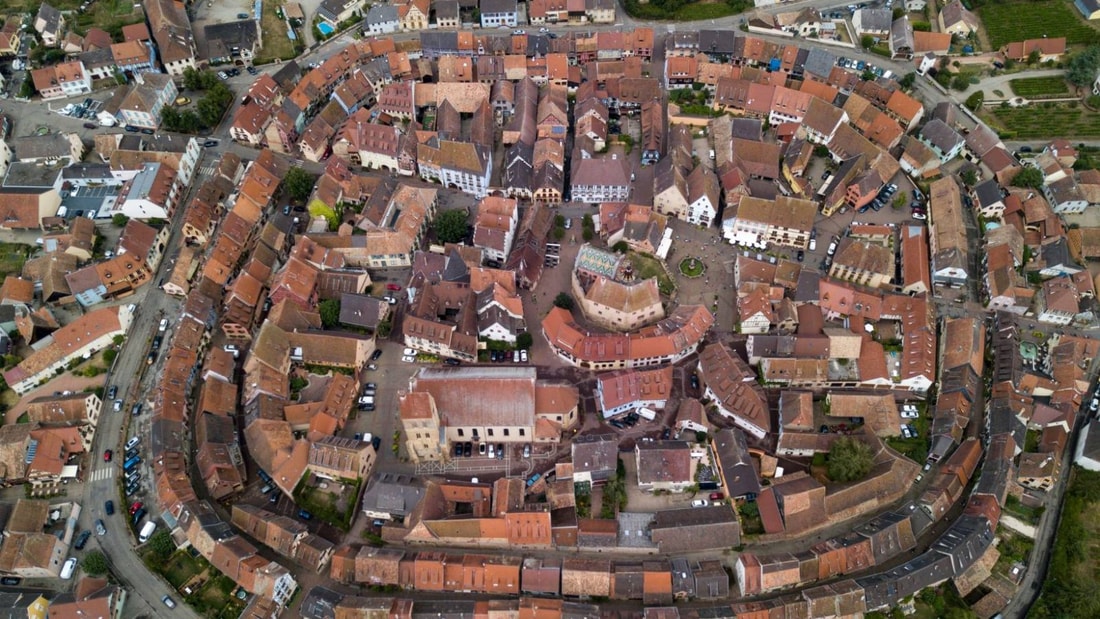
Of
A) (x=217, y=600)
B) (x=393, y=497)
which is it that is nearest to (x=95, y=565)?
(x=217, y=600)

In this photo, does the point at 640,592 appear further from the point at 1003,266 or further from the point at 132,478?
the point at 1003,266

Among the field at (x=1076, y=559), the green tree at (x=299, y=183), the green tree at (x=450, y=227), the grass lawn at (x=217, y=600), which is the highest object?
the green tree at (x=299, y=183)

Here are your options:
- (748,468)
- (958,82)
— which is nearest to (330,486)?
(748,468)

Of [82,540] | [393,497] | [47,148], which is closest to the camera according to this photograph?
[393,497]

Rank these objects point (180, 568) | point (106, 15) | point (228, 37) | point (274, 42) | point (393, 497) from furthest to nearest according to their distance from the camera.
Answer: point (106, 15), point (274, 42), point (228, 37), point (393, 497), point (180, 568)

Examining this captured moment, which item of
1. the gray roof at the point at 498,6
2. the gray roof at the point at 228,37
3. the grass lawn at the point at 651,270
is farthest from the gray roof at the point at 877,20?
the gray roof at the point at 228,37

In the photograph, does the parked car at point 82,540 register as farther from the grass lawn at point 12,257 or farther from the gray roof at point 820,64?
the gray roof at point 820,64

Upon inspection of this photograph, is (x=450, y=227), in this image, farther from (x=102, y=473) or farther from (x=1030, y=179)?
(x=1030, y=179)

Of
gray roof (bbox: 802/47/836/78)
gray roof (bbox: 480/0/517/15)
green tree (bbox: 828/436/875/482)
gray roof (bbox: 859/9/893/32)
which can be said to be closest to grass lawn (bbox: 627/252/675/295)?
green tree (bbox: 828/436/875/482)
